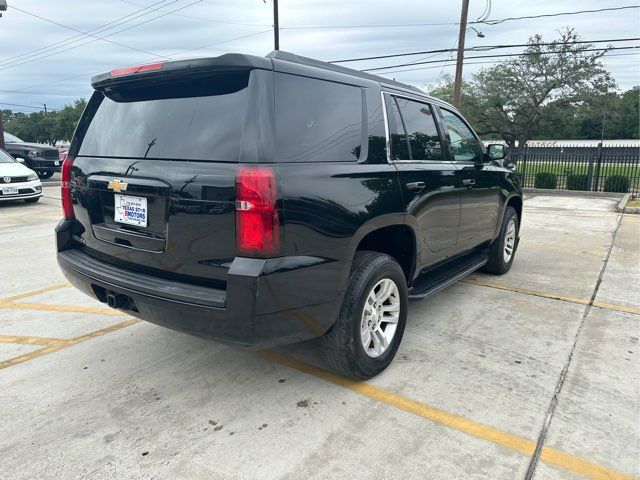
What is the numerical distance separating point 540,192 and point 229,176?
1709cm

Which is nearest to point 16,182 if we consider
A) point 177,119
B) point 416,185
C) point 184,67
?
point 177,119

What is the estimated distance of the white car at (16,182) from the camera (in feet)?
35.2

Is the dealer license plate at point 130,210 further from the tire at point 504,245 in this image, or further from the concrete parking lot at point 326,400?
the tire at point 504,245

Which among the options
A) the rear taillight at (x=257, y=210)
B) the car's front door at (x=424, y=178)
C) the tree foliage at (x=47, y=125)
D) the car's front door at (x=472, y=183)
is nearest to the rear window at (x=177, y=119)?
the rear taillight at (x=257, y=210)

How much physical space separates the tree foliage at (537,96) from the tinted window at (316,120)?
42.8 m

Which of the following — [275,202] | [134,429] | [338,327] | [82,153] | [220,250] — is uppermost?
[82,153]

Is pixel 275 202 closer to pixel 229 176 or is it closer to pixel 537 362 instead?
pixel 229 176

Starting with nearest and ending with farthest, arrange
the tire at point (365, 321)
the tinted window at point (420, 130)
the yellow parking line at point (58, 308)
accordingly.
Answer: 1. the tire at point (365, 321)
2. the tinted window at point (420, 130)
3. the yellow parking line at point (58, 308)

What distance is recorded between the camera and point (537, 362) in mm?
3471

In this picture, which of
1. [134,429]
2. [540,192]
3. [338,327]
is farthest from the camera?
[540,192]

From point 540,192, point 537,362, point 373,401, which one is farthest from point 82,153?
point 540,192

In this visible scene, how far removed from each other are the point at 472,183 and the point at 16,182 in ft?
34.9

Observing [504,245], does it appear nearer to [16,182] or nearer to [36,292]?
[36,292]

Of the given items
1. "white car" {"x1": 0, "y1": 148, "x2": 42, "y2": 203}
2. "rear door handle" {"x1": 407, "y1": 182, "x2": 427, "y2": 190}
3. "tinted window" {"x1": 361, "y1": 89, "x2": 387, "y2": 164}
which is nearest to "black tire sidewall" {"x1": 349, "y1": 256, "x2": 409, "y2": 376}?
"rear door handle" {"x1": 407, "y1": 182, "x2": 427, "y2": 190}
